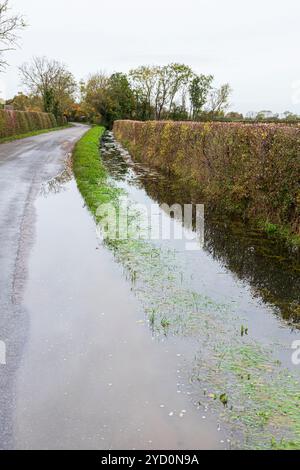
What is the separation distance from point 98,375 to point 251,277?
391 centimetres

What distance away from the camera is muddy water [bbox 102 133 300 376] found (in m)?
5.65

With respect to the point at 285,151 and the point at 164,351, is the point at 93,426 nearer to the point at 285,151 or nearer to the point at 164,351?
the point at 164,351

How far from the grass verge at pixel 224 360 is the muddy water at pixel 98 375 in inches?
7.3

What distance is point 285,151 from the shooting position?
9.33 m

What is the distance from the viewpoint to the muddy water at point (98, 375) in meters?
3.67

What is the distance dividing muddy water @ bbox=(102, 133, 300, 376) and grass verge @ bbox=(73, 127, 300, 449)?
198mm

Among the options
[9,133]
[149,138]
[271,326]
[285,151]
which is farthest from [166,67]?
[271,326]

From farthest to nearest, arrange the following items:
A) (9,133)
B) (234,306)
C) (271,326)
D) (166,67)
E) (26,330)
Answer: (166,67) → (9,133) → (234,306) → (271,326) → (26,330)

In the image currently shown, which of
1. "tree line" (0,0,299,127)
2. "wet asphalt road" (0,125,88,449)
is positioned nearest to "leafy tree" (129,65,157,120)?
"tree line" (0,0,299,127)

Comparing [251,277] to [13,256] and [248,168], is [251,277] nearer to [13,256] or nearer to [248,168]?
[13,256]

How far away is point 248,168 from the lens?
11141 mm

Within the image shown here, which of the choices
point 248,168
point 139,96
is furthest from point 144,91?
point 248,168

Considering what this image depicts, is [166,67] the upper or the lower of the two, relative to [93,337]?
upper

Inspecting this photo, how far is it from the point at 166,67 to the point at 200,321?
7592cm
